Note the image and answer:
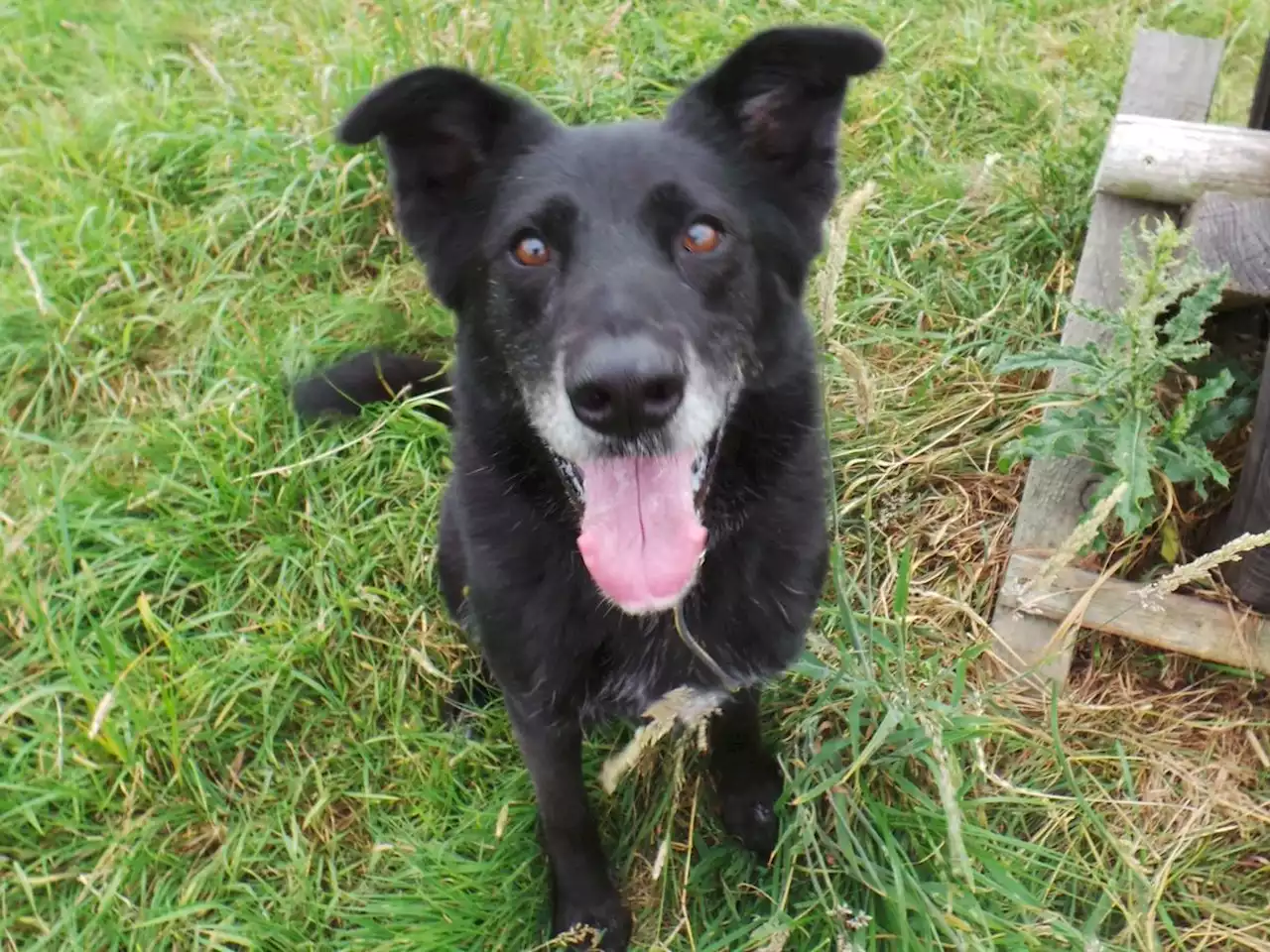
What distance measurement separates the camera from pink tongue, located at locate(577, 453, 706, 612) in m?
1.61

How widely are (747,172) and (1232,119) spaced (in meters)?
2.61

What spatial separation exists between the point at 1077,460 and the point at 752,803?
3.62ft

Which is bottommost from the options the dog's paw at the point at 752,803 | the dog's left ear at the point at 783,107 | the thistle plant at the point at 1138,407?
the dog's paw at the point at 752,803

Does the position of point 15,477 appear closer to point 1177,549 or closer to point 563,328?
point 563,328

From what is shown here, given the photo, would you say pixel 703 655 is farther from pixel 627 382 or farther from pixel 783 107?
pixel 783 107

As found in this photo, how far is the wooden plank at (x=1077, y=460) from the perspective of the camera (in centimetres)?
232

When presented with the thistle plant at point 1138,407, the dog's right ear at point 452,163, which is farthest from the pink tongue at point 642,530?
the thistle plant at point 1138,407

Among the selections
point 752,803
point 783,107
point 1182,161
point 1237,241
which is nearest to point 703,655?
point 752,803

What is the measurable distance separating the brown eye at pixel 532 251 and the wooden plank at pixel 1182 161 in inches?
62.0

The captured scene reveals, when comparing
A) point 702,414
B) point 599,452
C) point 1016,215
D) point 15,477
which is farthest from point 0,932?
point 1016,215

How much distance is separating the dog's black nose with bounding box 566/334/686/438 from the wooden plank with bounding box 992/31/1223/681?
1071mm

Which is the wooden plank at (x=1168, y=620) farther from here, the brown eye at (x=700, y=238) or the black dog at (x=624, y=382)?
the brown eye at (x=700, y=238)

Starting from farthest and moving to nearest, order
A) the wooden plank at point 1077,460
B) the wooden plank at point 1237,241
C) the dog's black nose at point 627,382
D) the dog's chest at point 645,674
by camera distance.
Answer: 1. the wooden plank at point 1077,460
2. the wooden plank at point 1237,241
3. the dog's chest at point 645,674
4. the dog's black nose at point 627,382

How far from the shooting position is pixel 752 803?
85.5 inches
